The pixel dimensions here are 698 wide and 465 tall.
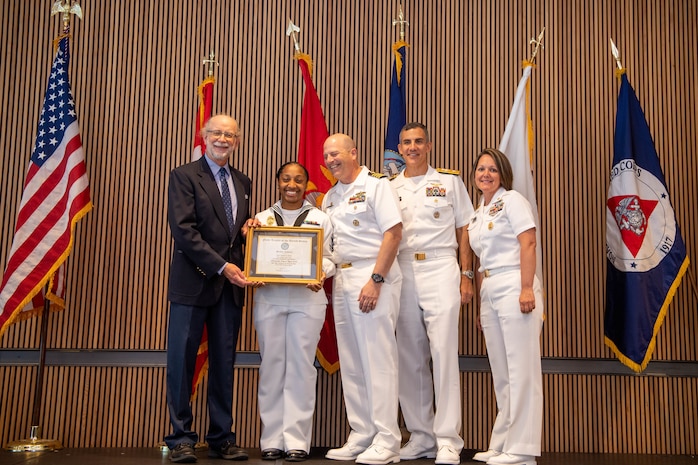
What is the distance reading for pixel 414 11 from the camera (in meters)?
5.26

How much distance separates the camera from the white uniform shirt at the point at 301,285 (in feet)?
12.9

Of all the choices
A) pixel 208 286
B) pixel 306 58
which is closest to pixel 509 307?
pixel 208 286

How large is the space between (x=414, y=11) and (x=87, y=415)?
12.3ft

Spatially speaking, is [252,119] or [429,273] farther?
[252,119]

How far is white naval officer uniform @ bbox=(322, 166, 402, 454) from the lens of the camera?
3773mm

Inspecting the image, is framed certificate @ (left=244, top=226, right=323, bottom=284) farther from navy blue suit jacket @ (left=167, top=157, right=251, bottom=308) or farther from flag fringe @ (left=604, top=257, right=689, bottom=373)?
flag fringe @ (left=604, top=257, right=689, bottom=373)

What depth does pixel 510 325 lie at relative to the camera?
3.62 metres

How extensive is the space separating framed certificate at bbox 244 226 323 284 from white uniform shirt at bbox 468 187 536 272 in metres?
0.91

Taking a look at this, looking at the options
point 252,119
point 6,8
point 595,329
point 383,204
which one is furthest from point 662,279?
point 6,8

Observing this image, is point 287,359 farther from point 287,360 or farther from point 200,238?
point 200,238

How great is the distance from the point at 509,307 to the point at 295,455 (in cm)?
140

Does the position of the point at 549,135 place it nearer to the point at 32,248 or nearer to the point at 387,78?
the point at 387,78

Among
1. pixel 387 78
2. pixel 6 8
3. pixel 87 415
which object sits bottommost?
pixel 87 415

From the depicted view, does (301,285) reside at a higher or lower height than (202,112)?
lower
